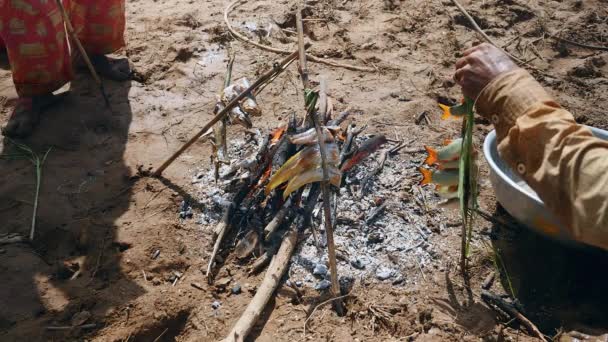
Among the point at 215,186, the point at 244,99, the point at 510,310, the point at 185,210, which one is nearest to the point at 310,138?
the point at 244,99

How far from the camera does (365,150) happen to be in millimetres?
3449

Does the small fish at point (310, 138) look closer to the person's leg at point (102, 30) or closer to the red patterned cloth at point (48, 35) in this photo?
the red patterned cloth at point (48, 35)

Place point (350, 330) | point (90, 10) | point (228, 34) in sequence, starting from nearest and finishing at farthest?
point (350, 330) < point (90, 10) < point (228, 34)

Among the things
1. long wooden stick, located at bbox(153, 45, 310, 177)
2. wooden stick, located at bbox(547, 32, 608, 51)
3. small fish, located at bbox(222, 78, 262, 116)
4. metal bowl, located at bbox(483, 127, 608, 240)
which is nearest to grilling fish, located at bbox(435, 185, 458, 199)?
metal bowl, located at bbox(483, 127, 608, 240)

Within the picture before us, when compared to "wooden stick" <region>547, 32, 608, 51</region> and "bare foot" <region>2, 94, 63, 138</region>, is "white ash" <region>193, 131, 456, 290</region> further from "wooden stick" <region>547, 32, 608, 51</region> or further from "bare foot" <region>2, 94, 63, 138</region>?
"wooden stick" <region>547, 32, 608, 51</region>

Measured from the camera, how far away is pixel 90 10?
4172 mm

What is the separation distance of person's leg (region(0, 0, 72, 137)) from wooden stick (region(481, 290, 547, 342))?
3.21 m

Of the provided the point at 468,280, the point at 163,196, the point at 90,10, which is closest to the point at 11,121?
the point at 90,10

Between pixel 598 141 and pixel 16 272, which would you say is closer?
pixel 598 141

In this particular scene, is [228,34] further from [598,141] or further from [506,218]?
[598,141]

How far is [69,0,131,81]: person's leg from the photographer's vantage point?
4.17m

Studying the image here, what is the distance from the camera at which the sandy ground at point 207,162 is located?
2664mm

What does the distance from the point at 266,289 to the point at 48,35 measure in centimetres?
242

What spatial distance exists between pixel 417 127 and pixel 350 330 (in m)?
1.80
